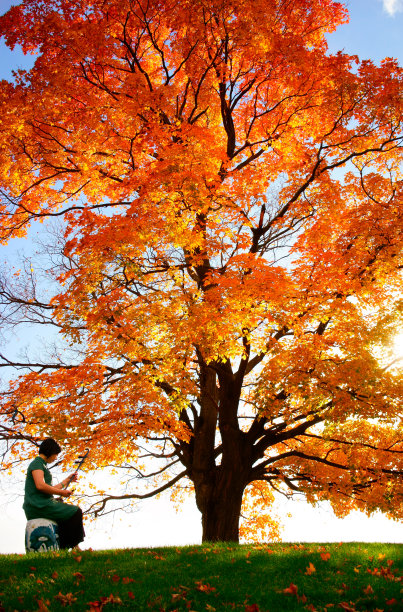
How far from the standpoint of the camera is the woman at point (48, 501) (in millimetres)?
6332

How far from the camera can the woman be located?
20.8ft

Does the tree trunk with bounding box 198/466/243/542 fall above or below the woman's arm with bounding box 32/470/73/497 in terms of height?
below

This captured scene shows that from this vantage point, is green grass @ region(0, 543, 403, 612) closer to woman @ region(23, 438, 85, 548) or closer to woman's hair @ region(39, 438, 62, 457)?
woman @ region(23, 438, 85, 548)

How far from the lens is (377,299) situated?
13.6 meters

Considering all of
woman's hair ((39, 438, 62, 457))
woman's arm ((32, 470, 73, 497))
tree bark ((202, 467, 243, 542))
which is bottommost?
tree bark ((202, 467, 243, 542))

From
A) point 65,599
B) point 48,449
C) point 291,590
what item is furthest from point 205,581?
point 48,449

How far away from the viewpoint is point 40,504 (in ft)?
20.7

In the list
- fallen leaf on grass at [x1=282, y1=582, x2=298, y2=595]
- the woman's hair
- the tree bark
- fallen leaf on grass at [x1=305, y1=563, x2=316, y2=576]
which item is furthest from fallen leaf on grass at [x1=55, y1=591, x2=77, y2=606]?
the tree bark

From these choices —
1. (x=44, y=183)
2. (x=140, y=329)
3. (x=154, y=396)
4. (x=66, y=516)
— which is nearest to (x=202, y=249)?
(x=140, y=329)

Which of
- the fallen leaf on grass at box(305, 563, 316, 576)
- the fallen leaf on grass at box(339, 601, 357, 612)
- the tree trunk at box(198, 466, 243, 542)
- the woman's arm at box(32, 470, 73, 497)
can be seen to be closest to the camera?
the fallen leaf on grass at box(339, 601, 357, 612)

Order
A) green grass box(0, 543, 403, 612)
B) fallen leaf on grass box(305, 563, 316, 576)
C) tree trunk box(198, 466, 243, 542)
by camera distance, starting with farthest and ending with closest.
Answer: tree trunk box(198, 466, 243, 542) < fallen leaf on grass box(305, 563, 316, 576) < green grass box(0, 543, 403, 612)

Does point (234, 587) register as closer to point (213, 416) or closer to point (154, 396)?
point (154, 396)

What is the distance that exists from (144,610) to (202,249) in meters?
8.32

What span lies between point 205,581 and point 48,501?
2415 mm
